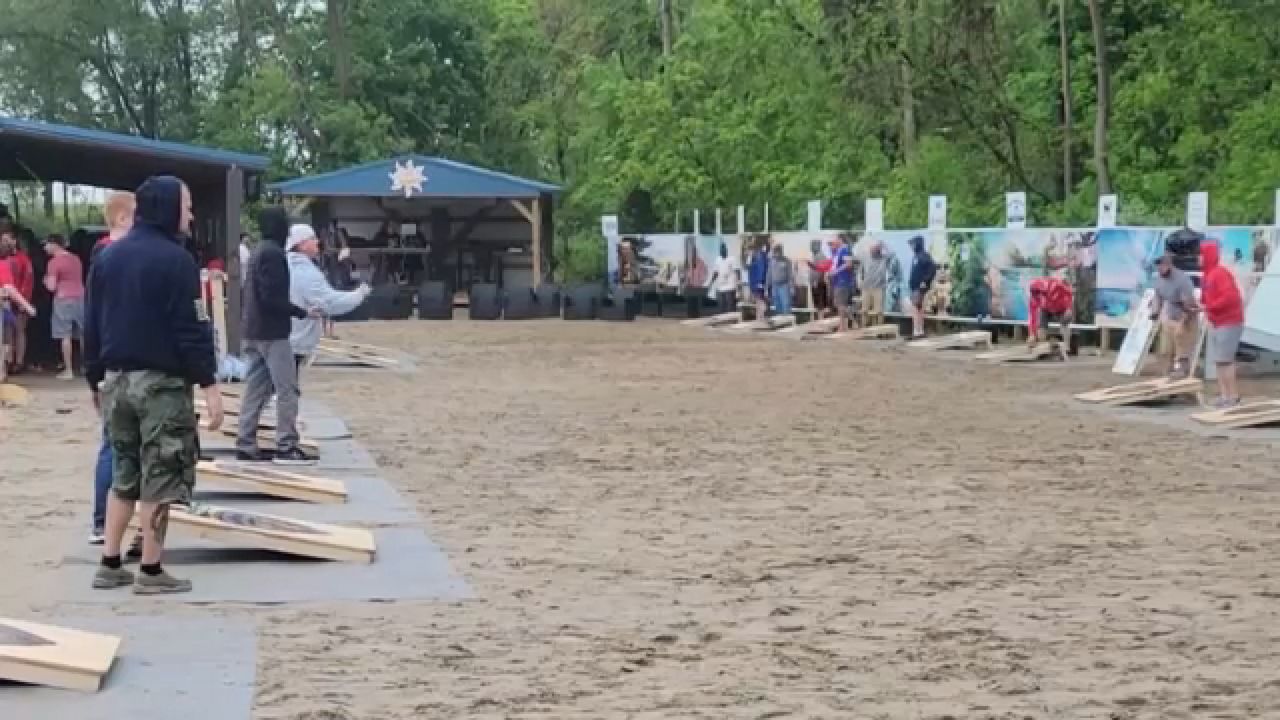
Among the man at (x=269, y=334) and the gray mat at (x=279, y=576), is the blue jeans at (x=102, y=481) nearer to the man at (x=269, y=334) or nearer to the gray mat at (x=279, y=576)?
the gray mat at (x=279, y=576)

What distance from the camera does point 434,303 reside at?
4097 centimetres

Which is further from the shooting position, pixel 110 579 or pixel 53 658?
pixel 110 579

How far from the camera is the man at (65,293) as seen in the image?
2092 centimetres

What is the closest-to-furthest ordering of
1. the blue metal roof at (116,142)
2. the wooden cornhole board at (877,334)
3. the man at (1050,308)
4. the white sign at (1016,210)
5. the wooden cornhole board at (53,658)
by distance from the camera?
the wooden cornhole board at (53,658), the blue metal roof at (116,142), the man at (1050,308), the white sign at (1016,210), the wooden cornhole board at (877,334)

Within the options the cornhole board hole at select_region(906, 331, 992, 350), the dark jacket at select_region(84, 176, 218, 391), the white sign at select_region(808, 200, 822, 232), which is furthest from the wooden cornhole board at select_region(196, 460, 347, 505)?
the white sign at select_region(808, 200, 822, 232)

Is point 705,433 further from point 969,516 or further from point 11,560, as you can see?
point 11,560

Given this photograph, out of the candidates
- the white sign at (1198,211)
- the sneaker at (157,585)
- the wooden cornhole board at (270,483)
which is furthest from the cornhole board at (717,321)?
the sneaker at (157,585)

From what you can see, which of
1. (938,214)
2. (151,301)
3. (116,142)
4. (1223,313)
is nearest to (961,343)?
(938,214)

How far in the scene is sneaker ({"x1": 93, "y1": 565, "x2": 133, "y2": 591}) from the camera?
8633mm

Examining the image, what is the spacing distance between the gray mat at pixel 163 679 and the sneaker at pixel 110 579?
0.63 metres

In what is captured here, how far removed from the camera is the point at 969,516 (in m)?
11.4

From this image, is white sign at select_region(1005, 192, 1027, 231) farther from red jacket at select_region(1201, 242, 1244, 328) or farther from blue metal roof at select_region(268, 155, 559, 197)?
blue metal roof at select_region(268, 155, 559, 197)

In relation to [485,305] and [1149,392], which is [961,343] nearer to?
[1149,392]

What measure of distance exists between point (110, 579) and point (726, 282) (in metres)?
32.0
